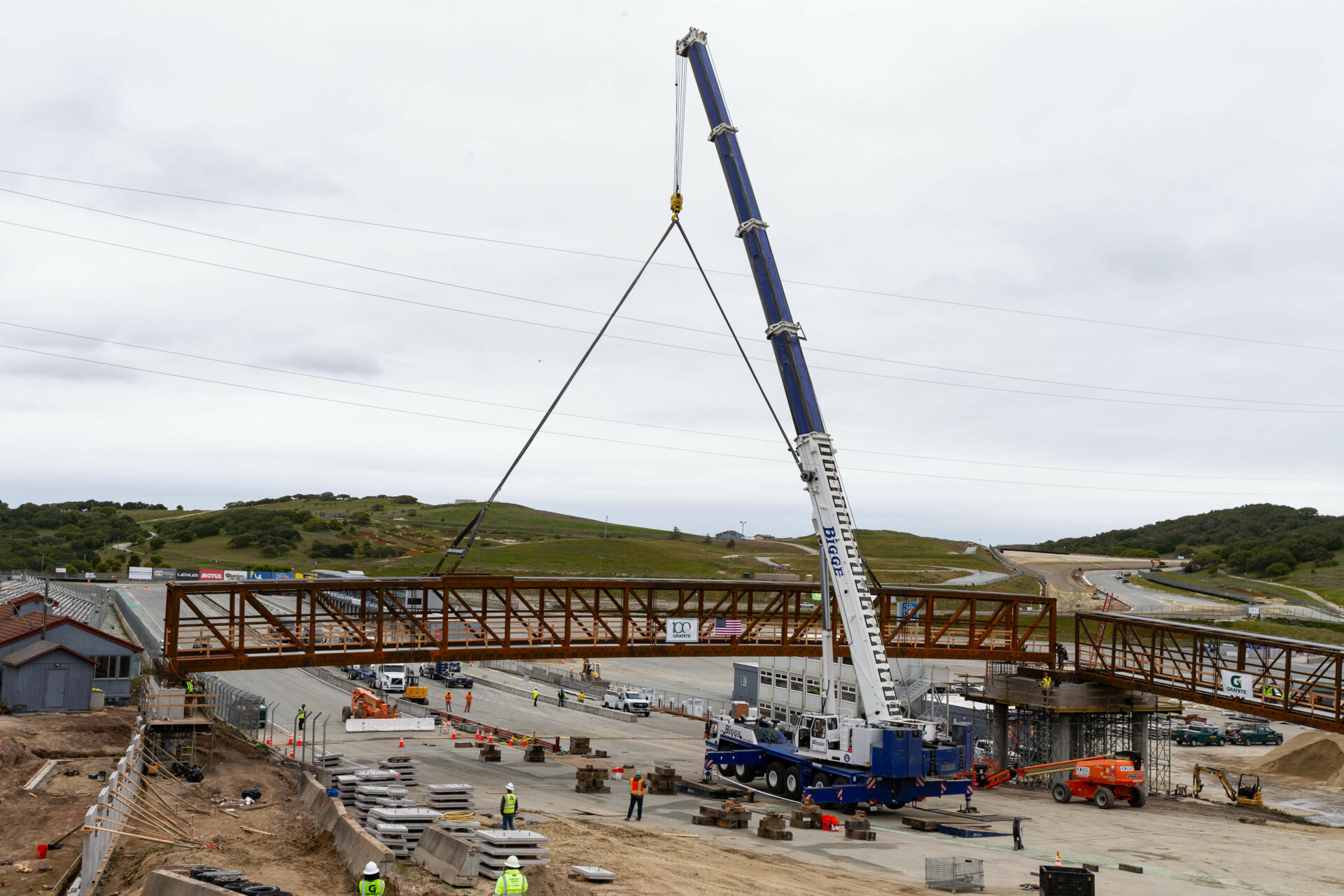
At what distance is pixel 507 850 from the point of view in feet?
70.0

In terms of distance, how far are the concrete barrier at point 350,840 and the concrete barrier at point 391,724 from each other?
24.8 metres

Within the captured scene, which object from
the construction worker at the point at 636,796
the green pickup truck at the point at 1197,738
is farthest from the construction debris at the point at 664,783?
the green pickup truck at the point at 1197,738

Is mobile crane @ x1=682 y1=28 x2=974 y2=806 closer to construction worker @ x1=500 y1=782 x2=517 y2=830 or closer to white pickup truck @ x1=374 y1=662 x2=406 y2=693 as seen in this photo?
construction worker @ x1=500 y1=782 x2=517 y2=830

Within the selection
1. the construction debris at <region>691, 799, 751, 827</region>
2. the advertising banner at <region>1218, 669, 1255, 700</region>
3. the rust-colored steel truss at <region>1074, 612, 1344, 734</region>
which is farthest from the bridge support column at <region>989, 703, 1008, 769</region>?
the construction debris at <region>691, 799, 751, 827</region>

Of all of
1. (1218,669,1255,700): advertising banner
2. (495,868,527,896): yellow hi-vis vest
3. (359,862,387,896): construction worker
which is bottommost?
(359,862,387,896): construction worker

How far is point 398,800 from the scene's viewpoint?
90.8ft

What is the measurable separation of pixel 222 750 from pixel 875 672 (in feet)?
79.6

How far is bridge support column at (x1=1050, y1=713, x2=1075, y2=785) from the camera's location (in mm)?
49562

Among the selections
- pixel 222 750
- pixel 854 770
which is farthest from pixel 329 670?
A: pixel 854 770

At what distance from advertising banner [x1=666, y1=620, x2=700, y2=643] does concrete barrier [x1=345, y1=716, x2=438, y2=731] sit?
57.0ft

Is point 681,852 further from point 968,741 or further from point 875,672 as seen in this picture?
point 968,741

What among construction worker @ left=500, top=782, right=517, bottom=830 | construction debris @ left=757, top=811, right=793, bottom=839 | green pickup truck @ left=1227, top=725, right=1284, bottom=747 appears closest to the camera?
construction worker @ left=500, top=782, right=517, bottom=830

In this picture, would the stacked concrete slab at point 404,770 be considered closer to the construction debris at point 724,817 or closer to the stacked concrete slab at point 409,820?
the stacked concrete slab at point 409,820

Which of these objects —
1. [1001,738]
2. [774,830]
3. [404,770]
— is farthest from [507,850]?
[1001,738]
